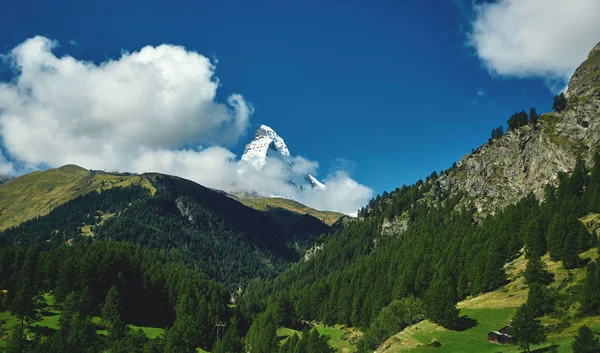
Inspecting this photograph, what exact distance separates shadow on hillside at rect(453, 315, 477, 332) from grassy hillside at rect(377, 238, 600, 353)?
21 cm

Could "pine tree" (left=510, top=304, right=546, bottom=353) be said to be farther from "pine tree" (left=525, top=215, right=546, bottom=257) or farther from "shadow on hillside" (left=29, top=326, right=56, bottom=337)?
"shadow on hillside" (left=29, top=326, right=56, bottom=337)

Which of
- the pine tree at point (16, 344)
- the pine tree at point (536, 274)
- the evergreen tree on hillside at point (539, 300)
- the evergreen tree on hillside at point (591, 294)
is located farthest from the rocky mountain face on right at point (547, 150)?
the pine tree at point (16, 344)

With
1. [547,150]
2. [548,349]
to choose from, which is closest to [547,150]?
[547,150]

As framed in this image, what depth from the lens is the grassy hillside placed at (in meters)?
63.8

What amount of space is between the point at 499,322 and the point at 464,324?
6980 millimetres

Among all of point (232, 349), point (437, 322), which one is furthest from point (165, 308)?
point (437, 322)

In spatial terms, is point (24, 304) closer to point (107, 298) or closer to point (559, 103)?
point (107, 298)

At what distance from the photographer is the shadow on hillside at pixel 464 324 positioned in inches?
3223

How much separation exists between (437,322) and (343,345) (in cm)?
3941

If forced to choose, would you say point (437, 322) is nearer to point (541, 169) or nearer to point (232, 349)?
point (232, 349)

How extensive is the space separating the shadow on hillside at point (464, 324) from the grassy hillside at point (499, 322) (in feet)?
0.69

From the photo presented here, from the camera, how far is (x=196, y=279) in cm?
17500

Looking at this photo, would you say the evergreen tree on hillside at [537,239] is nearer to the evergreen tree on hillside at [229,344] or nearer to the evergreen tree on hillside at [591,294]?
the evergreen tree on hillside at [591,294]

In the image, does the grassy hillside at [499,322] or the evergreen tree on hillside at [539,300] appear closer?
the grassy hillside at [499,322]
